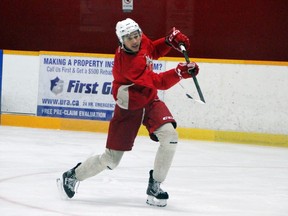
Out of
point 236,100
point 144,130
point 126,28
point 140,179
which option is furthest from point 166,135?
point 144,130

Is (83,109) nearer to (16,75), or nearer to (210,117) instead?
(16,75)

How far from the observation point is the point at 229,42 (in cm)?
1096

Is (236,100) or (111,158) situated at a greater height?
(111,158)

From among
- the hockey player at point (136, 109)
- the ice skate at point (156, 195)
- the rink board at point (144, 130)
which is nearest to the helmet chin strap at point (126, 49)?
the hockey player at point (136, 109)

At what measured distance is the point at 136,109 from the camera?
4.76 m

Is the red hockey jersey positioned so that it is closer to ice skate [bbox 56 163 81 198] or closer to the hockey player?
the hockey player

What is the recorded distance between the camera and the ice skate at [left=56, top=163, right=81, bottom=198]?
4.89m

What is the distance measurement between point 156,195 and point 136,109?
0.53 m

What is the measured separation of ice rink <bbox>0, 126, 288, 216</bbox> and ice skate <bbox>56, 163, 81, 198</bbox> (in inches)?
1.9

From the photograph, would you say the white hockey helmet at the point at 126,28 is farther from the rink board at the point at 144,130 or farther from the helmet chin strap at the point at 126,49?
the rink board at the point at 144,130

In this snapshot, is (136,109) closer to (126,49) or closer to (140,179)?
(126,49)

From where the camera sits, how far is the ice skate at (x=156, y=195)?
15.7ft

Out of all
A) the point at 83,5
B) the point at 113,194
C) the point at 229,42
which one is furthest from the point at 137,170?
the point at 83,5

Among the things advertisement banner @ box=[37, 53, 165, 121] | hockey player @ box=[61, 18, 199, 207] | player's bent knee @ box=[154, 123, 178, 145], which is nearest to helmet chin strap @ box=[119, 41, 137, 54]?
hockey player @ box=[61, 18, 199, 207]
